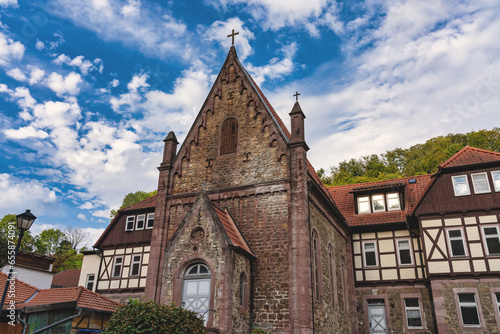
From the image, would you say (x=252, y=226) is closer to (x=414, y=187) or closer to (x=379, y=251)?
(x=379, y=251)

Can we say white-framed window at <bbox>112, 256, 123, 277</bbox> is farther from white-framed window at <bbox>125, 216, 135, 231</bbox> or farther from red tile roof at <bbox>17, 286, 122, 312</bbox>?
red tile roof at <bbox>17, 286, 122, 312</bbox>

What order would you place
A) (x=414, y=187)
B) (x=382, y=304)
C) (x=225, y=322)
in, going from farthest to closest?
(x=414, y=187) → (x=382, y=304) → (x=225, y=322)

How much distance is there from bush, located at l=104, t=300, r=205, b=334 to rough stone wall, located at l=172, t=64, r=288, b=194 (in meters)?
8.51

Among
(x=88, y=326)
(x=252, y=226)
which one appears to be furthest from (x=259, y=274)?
(x=88, y=326)

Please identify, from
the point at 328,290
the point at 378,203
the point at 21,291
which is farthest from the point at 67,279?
the point at 378,203

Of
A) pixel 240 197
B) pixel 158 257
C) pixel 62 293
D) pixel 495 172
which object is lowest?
pixel 62 293

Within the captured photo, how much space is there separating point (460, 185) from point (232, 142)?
44.7 ft

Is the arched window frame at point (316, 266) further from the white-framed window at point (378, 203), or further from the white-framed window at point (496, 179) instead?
the white-framed window at point (496, 179)

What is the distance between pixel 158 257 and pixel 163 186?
150 inches

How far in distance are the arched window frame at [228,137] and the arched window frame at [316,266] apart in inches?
232

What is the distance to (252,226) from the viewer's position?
18516 mm

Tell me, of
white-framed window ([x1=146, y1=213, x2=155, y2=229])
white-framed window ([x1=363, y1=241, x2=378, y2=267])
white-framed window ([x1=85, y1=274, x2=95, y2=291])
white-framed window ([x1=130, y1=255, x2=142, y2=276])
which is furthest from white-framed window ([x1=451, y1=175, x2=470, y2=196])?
white-framed window ([x1=85, y1=274, x2=95, y2=291])

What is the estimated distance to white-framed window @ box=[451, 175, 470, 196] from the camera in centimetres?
2320

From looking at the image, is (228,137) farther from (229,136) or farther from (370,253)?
(370,253)
